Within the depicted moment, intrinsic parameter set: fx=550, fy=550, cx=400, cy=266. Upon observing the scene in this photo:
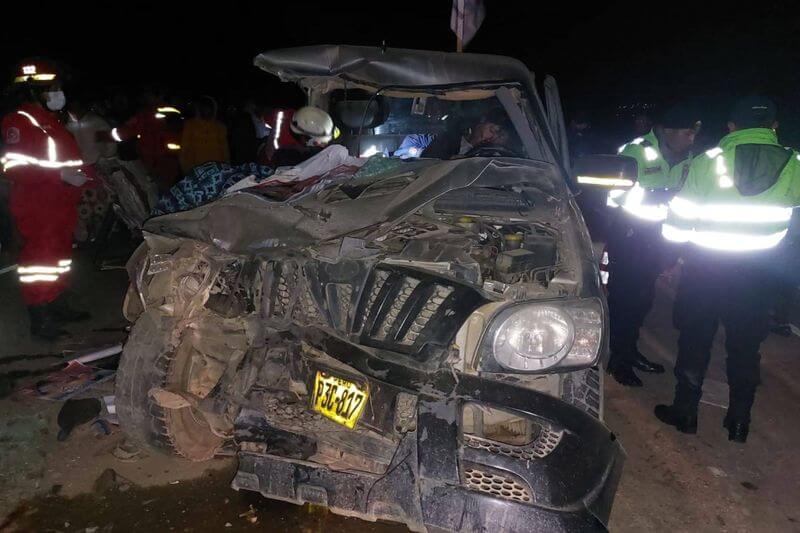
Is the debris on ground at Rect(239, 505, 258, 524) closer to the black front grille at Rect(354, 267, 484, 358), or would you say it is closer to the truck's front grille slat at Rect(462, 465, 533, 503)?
the black front grille at Rect(354, 267, 484, 358)

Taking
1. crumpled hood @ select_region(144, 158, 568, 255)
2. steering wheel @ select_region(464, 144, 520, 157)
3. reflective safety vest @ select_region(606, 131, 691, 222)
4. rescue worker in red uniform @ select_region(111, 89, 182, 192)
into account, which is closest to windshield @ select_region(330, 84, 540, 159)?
steering wheel @ select_region(464, 144, 520, 157)

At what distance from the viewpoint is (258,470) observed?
2.12 meters

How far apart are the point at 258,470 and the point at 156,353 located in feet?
2.82

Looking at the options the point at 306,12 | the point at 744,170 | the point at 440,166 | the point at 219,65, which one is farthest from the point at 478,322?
the point at 306,12

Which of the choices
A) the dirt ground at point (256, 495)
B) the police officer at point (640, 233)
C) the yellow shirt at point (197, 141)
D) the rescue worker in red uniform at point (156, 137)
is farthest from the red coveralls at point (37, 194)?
the police officer at point (640, 233)

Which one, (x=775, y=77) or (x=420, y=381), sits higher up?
(x=775, y=77)

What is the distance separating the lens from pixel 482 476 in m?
1.92

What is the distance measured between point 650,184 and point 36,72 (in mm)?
5227

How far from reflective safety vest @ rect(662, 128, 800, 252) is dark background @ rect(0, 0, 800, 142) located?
4.99m

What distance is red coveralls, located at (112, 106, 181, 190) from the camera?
320 inches

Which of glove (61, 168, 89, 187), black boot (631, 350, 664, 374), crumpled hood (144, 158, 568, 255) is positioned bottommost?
black boot (631, 350, 664, 374)

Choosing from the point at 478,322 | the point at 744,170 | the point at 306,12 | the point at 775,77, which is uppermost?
the point at 306,12

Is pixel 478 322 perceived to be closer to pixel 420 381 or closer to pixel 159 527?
pixel 420 381

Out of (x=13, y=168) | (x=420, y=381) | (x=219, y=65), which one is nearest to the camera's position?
(x=420, y=381)
